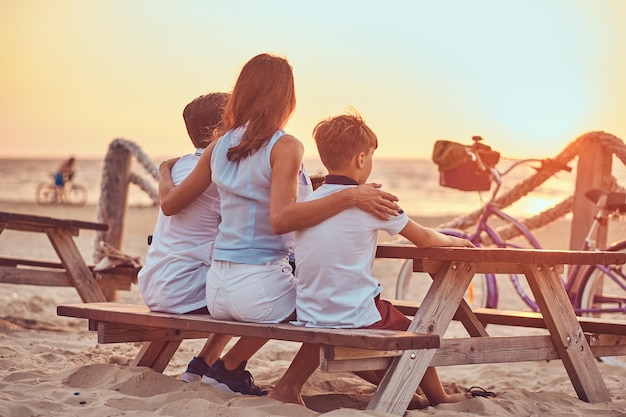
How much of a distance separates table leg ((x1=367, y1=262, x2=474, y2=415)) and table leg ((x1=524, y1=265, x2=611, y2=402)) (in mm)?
380

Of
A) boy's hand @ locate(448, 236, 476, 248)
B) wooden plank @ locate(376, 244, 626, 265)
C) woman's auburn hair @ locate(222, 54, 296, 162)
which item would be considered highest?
woman's auburn hair @ locate(222, 54, 296, 162)

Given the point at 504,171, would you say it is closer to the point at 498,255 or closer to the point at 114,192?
the point at 498,255

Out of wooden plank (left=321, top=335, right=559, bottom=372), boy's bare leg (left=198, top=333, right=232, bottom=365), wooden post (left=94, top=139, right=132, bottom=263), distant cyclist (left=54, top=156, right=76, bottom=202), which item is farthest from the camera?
distant cyclist (left=54, top=156, right=76, bottom=202)

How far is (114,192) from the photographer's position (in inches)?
320

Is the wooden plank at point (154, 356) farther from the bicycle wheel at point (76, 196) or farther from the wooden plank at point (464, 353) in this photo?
the bicycle wheel at point (76, 196)

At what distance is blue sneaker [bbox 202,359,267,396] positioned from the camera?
391 cm

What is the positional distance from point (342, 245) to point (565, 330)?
4.00 feet

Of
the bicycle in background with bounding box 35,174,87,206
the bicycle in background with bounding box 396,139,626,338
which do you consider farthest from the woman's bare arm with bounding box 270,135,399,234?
the bicycle in background with bounding box 35,174,87,206

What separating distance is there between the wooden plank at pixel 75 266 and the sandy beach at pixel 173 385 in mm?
289

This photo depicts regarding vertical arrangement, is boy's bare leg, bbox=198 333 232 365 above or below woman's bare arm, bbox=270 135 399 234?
below

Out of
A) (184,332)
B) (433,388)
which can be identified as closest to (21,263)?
(184,332)

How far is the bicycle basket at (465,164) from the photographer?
6.41 m

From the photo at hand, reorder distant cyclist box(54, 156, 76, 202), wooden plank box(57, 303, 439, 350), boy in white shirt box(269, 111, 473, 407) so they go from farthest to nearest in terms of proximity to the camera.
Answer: distant cyclist box(54, 156, 76, 202)
boy in white shirt box(269, 111, 473, 407)
wooden plank box(57, 303, 439, 350)

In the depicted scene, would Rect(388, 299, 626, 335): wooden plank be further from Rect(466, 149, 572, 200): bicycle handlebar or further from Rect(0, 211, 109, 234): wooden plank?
Rect(0, 211, 109, 234): wooden plank
